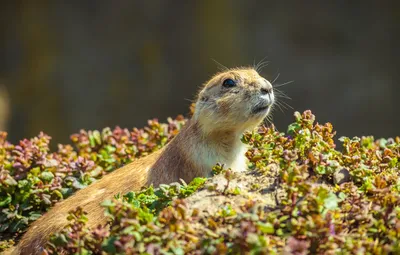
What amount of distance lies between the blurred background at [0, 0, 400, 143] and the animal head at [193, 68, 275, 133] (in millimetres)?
6636

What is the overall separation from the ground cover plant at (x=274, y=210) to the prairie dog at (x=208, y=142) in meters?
1.25

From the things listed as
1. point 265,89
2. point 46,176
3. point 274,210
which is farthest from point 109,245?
point 265,89

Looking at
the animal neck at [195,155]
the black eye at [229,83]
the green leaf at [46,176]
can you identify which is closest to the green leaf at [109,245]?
the animal neck at [195,155]

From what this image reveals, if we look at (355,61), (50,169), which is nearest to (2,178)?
(50,169)

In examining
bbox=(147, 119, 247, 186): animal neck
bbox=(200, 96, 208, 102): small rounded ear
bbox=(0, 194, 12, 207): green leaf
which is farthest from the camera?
bbox=(200, 96, 208, 102): small rounded ear

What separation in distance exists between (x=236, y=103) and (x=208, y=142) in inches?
18.0

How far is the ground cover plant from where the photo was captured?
12.3ft

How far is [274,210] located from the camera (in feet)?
13.6

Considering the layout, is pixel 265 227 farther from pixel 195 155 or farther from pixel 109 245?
pixel 195 155

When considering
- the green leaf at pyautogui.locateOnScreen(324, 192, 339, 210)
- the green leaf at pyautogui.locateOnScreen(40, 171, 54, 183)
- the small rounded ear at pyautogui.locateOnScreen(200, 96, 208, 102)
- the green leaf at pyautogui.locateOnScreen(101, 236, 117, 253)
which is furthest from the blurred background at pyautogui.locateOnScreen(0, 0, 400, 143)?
the green leaf at pyautogui.locateOnScreen(101, 236, 117, 253)

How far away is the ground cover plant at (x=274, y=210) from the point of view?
12.3 ft

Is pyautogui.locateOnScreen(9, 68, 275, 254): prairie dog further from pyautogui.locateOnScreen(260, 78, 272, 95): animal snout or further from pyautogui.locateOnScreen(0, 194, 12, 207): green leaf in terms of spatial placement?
pyautogui.locateOnScreen(0, 194, 12, 207): green leaf

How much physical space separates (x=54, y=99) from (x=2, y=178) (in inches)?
306

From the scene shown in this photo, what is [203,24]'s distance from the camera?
13.7 meters
